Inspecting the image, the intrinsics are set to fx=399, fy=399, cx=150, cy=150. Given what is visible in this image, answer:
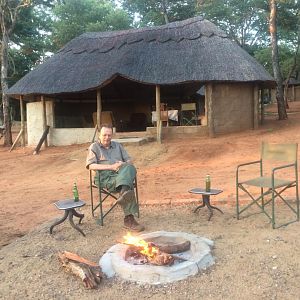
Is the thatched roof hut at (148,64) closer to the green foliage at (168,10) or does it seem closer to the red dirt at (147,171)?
the red dirt at (147,171)

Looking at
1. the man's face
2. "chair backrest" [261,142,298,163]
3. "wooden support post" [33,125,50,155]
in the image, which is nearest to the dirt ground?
"chair backrest" [261,142,298,163]

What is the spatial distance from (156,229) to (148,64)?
1071 cm

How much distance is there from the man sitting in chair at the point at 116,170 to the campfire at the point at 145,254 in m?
0.74

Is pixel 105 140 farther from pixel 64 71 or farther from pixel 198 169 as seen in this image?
pixel 64 71

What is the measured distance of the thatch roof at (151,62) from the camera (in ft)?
45.5

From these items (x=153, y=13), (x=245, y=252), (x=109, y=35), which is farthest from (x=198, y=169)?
(x=153, y=13)

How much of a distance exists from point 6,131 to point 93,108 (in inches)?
163

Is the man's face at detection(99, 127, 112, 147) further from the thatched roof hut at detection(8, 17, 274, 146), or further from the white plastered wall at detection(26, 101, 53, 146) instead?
the white plastered wall at detection(26, 101, 53, 146)

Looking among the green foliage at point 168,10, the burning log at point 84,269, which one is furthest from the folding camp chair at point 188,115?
the green foliage at point 168,10

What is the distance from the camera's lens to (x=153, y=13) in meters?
Result: 29.2

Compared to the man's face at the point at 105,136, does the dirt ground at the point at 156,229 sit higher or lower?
lower

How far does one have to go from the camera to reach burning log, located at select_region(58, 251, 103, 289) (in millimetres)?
3318

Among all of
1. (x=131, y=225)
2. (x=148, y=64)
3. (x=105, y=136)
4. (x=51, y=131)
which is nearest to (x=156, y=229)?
(x=131, y=225)

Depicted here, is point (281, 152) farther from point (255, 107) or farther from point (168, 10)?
point (168, 10)
